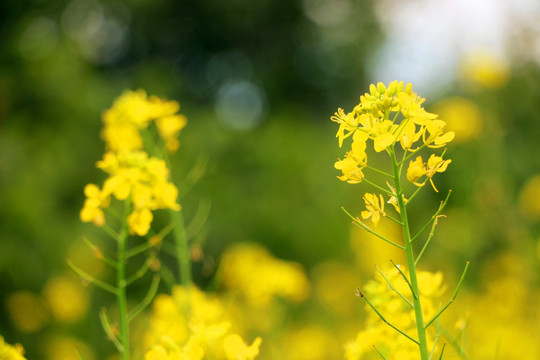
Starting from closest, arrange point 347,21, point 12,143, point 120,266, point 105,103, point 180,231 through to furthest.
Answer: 1. point 120,266
2. point 180,231
3. point 12,143
4. point 105,103
5. point 347,21

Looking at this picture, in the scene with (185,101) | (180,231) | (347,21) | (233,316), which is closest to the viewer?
(180,231)

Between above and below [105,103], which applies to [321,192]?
below

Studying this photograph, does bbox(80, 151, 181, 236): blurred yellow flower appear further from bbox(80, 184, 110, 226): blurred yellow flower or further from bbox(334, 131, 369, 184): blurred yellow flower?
bbox(334, 131, 369, 184): blurred yellow flower

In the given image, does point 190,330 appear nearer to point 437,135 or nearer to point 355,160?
point 355,160

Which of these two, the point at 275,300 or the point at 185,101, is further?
the point at 185,101

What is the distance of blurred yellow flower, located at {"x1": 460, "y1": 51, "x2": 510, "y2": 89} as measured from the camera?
545cm

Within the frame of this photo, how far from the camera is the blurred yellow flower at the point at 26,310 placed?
557cm

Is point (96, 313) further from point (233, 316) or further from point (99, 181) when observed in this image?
point (233, 316)

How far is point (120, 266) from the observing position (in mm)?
1802

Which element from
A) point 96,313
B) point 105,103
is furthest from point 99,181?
point 96,313

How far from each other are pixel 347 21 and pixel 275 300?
32.3 feet

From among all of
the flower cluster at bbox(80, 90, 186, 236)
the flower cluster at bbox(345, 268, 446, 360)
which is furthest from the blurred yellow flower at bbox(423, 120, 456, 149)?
the flower cluster at bbox(80, 90, 186, 236)

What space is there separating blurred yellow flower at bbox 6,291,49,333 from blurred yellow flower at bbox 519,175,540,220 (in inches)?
176

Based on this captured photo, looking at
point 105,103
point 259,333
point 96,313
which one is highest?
point 105,103
